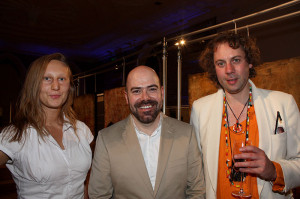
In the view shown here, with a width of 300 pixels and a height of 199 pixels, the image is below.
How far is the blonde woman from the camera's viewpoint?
171cm

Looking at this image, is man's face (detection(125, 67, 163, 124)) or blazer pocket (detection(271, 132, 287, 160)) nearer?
blazer pocket (detection(271, 132, 287, 160))

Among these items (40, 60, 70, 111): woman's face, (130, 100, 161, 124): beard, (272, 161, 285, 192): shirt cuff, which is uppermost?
(40, 60, 70, 111): woman's face

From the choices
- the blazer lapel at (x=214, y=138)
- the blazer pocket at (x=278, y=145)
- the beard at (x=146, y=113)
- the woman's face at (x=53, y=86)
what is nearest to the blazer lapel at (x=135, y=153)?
the beard at (x=146, y=113)

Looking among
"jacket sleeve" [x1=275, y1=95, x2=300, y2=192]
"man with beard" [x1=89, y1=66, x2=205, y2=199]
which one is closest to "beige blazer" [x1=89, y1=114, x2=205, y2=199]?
"man with beard" [x1=89, y1=66, x2=205, y2=199]

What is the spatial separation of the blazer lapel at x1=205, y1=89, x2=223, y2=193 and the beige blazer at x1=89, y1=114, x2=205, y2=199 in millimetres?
86

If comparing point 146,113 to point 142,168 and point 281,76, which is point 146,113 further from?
point 281,76

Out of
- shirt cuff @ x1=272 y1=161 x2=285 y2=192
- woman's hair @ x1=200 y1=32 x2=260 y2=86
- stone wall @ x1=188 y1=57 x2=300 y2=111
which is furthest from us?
stone wall @ x1=188 y1=57 x2=300 y2=111

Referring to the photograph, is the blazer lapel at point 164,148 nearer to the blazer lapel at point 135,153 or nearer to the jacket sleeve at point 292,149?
the blazer lapel at point 135,153

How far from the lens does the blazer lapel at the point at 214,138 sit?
186 centimetres

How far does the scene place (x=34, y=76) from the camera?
1.86 metres

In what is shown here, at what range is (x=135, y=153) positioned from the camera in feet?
6.10

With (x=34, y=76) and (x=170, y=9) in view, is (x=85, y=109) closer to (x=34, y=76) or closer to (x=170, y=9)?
(x=170, y=9)

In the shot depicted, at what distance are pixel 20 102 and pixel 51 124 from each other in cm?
30

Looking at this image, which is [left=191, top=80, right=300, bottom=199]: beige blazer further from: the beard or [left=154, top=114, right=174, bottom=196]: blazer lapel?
the beard
